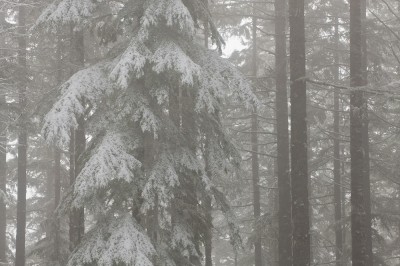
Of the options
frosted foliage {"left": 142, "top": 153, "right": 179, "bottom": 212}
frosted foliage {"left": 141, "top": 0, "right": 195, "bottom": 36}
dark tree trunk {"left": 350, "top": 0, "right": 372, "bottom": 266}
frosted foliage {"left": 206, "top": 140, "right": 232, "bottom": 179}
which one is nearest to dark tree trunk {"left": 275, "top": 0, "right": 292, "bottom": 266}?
dark tree trunk {"left": 350, "top": 0, "right": 372, "bottom": 266}

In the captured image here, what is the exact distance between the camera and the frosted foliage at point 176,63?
8906 millimetres

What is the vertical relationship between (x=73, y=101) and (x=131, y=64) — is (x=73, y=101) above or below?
below

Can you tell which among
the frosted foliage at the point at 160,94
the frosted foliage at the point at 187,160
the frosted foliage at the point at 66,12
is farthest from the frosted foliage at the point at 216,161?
the frosted foliage at the point at 66,12

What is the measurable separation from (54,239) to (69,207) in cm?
978

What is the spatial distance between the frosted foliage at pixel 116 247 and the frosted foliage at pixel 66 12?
4.58 m

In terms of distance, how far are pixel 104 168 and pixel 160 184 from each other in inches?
50.1

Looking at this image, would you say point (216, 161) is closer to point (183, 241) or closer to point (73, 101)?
point (183, 241)

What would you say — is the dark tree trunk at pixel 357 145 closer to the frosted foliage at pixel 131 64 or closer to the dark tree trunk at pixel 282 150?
the dark tree trunk at pixel 282 150

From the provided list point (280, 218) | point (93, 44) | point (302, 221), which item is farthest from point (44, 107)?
point (280, 218)

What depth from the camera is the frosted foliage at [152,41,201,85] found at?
8.91 m

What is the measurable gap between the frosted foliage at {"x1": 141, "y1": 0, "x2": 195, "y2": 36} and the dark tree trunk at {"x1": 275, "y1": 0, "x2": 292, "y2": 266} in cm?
613

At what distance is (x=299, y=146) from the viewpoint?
10.3 m

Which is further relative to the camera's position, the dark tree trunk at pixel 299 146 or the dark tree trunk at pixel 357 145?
the dark tree trunk at pixel 357 145

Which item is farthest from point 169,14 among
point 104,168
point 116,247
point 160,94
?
point 116,247
